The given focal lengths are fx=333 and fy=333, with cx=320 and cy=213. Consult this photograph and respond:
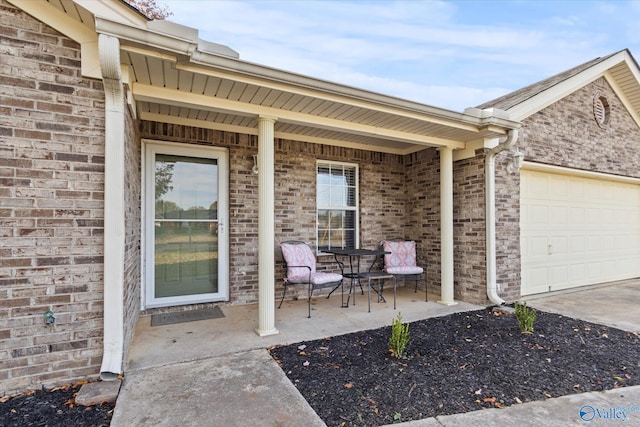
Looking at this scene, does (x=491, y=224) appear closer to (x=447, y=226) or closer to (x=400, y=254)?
(x=447, y=226)

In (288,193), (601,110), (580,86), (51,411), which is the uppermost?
(580,86)

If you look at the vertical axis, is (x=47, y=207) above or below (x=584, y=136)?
below

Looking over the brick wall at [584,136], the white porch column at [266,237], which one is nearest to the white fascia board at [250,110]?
the white porch column at [266,237]

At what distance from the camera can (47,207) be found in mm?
2369

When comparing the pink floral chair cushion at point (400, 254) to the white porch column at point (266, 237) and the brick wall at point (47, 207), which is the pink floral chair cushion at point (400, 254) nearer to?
the white porch column at point (266, 237)

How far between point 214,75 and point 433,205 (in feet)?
13.3

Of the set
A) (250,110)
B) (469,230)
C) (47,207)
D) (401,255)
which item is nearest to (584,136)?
(469,230)

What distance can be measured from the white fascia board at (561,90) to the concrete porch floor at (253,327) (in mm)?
3127

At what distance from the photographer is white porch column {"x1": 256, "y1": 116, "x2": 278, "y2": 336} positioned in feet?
11.3

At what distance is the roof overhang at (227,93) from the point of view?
7.80ft

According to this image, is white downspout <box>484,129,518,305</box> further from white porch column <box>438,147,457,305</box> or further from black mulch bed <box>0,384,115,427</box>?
black mulch bed <box>0,384,115,427</box>

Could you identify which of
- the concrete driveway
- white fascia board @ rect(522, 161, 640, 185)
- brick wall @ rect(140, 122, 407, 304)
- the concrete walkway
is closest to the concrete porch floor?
the concrete walkway

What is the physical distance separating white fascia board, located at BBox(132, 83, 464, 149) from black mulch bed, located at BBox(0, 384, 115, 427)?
7.84 ft

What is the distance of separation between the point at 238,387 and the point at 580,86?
7207 mm
